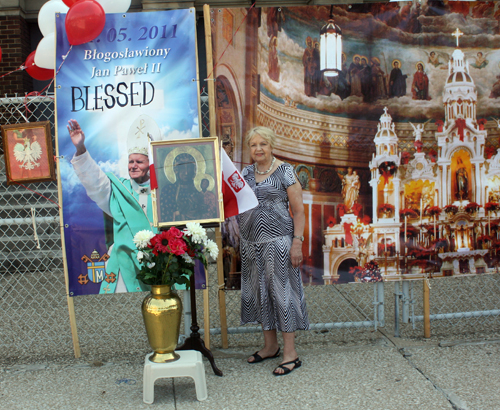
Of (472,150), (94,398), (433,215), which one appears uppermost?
(472,150)

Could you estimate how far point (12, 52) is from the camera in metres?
8.51

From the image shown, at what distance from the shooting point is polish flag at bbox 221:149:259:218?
325 centimetres

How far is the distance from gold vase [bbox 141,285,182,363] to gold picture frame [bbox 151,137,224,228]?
47cm

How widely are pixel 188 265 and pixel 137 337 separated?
1458mm

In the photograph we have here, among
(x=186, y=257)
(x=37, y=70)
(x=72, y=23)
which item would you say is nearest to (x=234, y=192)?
(x=186, y=257)

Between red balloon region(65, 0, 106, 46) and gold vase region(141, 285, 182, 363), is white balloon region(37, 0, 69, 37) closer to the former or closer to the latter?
red balloon region(65, 0, 106, 46)

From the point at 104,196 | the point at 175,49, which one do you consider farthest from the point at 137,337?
the point at 175,49

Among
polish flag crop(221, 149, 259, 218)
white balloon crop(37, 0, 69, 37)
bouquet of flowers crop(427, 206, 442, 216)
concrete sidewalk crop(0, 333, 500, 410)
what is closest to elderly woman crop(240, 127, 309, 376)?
polish flag crop(221, 149, 259, 218)

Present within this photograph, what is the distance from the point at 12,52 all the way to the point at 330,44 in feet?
23.2

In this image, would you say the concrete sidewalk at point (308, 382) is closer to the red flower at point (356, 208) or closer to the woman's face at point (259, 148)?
the red flower at point (356, 208)

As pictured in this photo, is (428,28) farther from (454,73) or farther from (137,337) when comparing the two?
(137,337)

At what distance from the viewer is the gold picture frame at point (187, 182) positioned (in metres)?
3.12

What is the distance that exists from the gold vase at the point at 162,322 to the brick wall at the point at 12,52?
22.8ft

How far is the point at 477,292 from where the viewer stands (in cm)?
532
